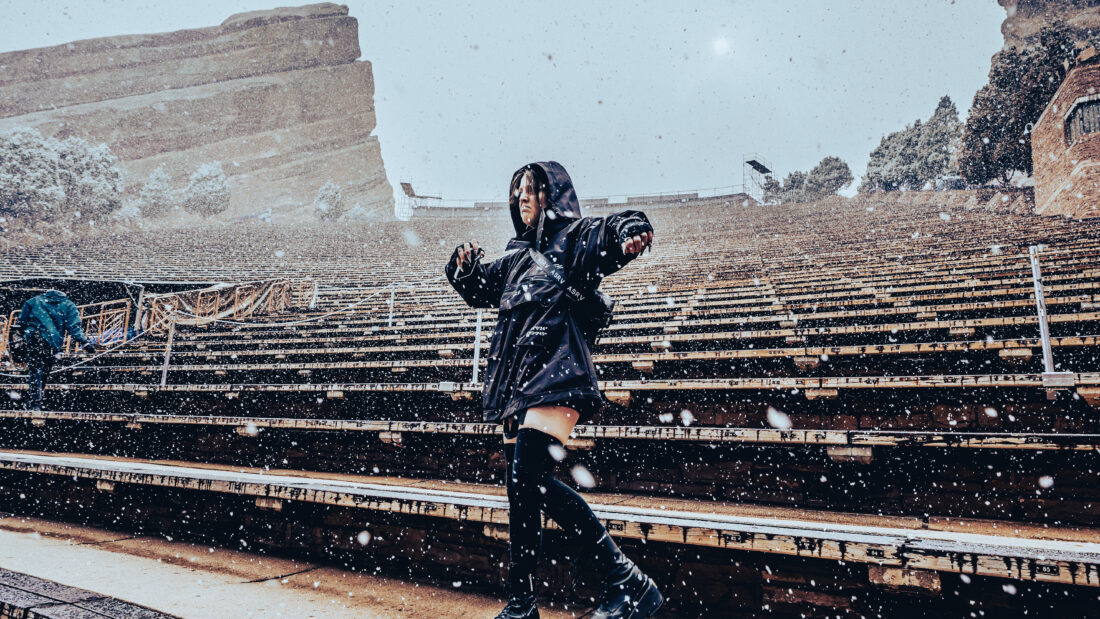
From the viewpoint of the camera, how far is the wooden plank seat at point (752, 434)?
1.74 m

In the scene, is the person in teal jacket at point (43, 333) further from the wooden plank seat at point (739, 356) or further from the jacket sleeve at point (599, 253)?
the jacket sleeve at point (599, 253)

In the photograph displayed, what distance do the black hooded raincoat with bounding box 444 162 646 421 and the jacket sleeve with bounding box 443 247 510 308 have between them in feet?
0.25

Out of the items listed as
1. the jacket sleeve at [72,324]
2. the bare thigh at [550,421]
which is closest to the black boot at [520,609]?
the bare thigh at [550,421]

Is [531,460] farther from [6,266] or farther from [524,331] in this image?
[6,266]

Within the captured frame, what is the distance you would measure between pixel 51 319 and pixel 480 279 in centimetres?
547

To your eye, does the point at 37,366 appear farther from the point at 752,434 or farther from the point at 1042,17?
the point at 1042,17

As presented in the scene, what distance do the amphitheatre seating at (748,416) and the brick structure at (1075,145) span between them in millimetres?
8147

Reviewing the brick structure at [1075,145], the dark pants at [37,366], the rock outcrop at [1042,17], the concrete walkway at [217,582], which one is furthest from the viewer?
the rock outcrop at [1042,17]

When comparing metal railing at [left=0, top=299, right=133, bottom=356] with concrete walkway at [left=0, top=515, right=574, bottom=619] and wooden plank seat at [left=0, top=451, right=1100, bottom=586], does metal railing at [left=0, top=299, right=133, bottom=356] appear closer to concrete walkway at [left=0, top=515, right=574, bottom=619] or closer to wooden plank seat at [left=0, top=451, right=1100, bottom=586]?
concrete walkway at [left=0, top=515, right=574, bottom=619]

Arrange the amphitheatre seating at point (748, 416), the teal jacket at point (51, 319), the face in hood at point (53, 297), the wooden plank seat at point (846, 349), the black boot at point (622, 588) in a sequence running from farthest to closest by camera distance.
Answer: the face in hood at point (53, 297) < the teal jacket at point (51, 319) < the wooden plank seat at point (846, 349) < the amphitheatre seating at point (748, 416) < the black boot at point (622, 588)

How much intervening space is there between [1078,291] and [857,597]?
4178 millimetres

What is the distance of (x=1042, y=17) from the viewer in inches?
1532

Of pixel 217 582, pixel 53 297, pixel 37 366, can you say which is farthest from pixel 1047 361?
pixel 53 297

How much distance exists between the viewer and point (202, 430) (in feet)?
11.3
